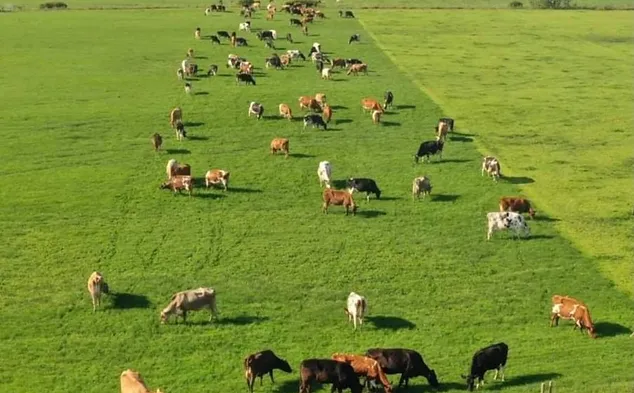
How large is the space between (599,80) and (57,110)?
37984 millimetres

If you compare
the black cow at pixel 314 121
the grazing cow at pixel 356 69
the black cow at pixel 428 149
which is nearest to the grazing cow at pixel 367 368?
the black cow at pixel 428 149

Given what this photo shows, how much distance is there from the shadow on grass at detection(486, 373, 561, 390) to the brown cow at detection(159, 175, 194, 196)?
17.0m

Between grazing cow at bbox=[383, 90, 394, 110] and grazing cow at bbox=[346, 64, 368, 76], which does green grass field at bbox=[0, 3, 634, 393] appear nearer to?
grazing cow at bbox=[383, 90, 394, 110]

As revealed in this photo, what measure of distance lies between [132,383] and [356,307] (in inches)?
275

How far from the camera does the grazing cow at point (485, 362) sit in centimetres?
2041

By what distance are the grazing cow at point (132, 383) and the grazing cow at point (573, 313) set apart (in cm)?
1162

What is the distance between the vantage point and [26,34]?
246 feet

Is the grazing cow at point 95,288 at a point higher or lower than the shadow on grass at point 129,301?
higher

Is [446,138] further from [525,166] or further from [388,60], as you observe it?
[388,60]

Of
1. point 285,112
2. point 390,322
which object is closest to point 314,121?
point 285,112

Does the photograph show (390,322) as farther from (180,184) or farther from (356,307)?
(180,184)

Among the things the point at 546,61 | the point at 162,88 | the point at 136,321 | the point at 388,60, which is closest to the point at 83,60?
the point at 162,88

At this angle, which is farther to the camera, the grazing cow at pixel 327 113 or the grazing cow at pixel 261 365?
the grazing cow at pixel 327 113

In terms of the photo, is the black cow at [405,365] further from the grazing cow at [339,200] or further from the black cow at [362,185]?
the black cow at [362,185]
